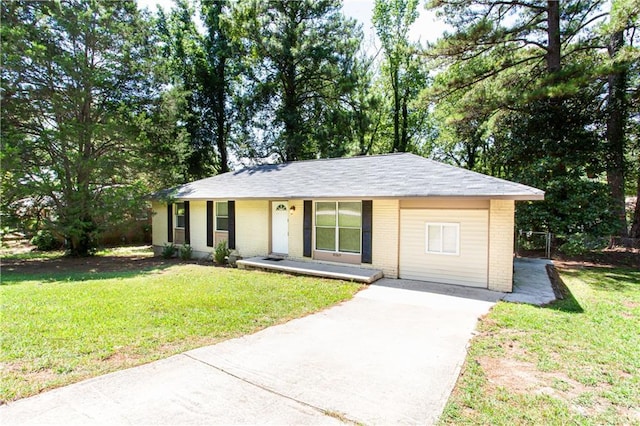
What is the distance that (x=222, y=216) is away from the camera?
13.0m

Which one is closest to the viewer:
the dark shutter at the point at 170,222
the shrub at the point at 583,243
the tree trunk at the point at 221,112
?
the shrub at the point at 583,243

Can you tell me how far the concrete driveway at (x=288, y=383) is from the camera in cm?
290

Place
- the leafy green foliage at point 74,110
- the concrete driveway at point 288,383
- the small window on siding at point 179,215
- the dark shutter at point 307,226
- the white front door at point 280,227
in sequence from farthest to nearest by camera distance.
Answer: the small window on siding at point 179,215
the leafy green foliage at point 74,110
the white front door at point 280,227
the dark shutter at point 307,226
the concrete driveway at point 288,383

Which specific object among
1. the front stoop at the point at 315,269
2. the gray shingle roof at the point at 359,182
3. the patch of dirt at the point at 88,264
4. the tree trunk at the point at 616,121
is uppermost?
the tree trunk at the point at 616,121

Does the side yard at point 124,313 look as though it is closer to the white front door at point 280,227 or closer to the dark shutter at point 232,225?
the white front door at point 280,227

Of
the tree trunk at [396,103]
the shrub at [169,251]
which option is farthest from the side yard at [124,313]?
the tree trunk at [396,103]

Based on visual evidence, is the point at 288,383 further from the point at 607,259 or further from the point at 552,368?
the point at 607,259

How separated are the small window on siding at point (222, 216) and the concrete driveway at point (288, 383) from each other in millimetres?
8327

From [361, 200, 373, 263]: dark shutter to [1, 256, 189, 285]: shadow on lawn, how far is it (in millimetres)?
6692

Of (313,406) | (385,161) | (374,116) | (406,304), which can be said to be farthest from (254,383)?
(374,116)

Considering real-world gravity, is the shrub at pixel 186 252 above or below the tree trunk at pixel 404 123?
below

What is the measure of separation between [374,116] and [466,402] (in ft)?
68.5

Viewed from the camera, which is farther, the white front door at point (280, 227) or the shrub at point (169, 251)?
the shrub at point (169, 251)

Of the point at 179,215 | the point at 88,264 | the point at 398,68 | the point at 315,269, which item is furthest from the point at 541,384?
the point at 398,68
